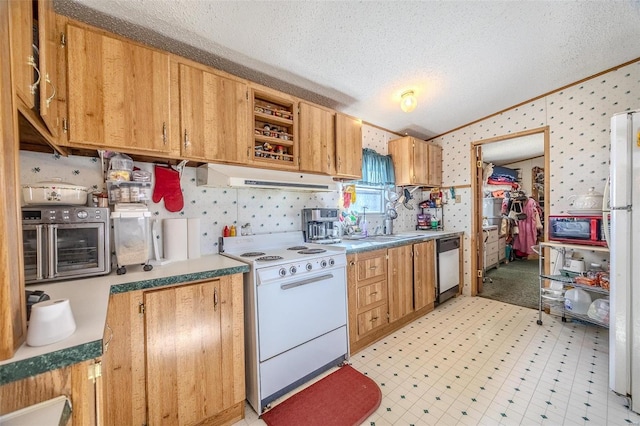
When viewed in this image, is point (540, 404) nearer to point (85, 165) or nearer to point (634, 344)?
point (634, 344)

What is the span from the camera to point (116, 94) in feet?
4.54

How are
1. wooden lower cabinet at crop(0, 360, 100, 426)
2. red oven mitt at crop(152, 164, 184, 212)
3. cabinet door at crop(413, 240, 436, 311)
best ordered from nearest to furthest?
wooden lower cabinet at crop(0, 360, 100, 426)
red oven mitt at crop(152, 164, 184, 212)
cabinet door at crop(413, 240, 436, 311)

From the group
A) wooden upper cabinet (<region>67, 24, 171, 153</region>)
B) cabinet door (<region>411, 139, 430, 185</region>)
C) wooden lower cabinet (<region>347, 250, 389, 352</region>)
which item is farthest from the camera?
cabinet door (<region>411, 139, 430, 185</region>)

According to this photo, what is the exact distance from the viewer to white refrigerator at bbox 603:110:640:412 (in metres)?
1.54

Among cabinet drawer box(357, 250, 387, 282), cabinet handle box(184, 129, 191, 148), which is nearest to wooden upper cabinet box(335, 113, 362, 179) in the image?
cabinet drawer box(357, 250, 387, 282)

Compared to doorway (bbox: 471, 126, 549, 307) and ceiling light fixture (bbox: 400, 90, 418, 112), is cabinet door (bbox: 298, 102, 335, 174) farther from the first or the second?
doorway (bbox: 471, 126, 549, 307)

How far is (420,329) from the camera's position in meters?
2.68

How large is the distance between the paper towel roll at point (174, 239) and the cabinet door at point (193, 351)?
521 millimetres

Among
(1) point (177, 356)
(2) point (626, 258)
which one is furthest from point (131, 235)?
(2) point (626, 258)

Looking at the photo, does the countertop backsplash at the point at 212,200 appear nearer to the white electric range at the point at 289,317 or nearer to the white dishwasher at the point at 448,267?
the white electric range at the point at 289,317

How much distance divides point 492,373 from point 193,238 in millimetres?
2619

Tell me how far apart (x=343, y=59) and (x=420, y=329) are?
2.85 meters

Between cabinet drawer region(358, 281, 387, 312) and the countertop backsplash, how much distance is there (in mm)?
947

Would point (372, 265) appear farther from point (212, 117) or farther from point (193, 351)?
point (212, 117)
